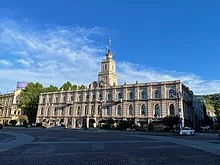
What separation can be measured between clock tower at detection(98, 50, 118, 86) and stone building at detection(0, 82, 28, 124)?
38.6 m

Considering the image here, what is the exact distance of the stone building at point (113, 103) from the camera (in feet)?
188

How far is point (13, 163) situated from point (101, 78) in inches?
2701

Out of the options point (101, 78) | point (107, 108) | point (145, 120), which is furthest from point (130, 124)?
point (101, 78)

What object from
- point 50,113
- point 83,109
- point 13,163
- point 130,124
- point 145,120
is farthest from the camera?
point 50,113

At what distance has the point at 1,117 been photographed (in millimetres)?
96750

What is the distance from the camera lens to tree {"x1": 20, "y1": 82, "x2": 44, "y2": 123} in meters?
83.4

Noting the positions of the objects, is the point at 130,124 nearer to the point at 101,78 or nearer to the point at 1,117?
the point at 101,78

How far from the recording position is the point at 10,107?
94250 mm

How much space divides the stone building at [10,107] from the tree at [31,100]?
313 inches

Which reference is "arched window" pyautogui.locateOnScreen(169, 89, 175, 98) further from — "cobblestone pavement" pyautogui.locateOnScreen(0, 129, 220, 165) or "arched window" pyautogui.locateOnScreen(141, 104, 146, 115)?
"cobblestone pavement" pyautogui.locateOnScreen(0, 129, 220, 165)

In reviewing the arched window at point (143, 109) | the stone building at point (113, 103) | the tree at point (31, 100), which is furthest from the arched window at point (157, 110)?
the tree at point (31, 100)

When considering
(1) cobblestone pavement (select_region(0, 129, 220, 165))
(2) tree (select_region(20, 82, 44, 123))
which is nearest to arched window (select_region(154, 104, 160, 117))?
(1) cobblestone pavement (select_region(0, 129, 220, 165))

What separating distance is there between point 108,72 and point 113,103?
1435cm

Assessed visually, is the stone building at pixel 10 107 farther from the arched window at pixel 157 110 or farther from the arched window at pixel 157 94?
the arched window at pixel 157 94
